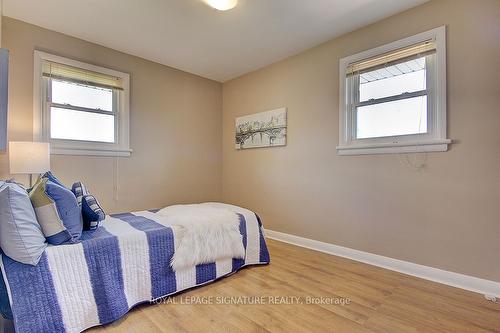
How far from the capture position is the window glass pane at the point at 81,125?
2.92m

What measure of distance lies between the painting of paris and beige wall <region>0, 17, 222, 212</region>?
534 mm

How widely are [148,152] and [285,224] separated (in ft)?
6.84

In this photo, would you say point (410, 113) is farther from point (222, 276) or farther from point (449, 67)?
point (222, 276)

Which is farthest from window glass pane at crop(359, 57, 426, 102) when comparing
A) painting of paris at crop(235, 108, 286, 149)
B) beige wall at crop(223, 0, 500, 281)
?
painting of paris at crop(235, 108, 286, 149)

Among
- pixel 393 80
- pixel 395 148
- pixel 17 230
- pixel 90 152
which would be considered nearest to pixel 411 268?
pixel 395 148

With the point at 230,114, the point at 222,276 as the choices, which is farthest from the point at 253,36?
the point at 222,276

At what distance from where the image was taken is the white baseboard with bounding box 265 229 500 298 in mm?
2082

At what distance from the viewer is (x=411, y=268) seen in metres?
2.45

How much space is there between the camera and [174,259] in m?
1.98

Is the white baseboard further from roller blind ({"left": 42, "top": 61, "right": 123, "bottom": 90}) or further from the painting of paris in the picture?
roller blind ({"left": 42, "top": 61, "right": 123, "bottom": 90})

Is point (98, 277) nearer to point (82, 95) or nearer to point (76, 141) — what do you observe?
point (76, 141)

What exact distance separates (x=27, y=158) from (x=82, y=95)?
1.10 m

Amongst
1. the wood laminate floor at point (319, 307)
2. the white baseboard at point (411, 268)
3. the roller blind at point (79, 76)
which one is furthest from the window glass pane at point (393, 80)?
the roller blind at point (79, 76)

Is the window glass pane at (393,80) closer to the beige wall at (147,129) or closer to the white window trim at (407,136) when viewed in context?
the white window trim at (407,136)
